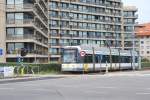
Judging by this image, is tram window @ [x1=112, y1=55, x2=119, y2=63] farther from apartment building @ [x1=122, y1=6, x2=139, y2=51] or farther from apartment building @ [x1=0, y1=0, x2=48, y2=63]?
apartment building @ [x1=122, y1=6, x2=139, y2=51]

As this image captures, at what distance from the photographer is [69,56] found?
2121 inches

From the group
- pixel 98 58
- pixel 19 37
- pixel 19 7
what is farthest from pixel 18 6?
pixel 98 58

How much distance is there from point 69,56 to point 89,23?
277ft

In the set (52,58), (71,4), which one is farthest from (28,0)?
(71,4)

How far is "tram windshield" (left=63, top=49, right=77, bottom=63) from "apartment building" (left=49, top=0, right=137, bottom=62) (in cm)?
6670

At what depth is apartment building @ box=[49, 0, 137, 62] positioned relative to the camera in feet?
423

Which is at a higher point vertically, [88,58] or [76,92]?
[88,58]

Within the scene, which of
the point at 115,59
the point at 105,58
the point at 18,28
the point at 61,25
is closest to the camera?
the point at 105,58

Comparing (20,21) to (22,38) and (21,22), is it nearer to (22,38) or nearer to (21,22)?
(21,22)

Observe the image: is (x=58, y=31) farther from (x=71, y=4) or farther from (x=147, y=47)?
(x=147, y=47)

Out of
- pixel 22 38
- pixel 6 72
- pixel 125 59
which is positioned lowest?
pixel 6 72

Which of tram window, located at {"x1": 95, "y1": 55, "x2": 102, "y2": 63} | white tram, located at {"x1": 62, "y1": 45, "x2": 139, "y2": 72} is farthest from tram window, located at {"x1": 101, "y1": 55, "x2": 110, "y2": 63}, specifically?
tram window, located at {"x1": 95, "y1": 55, "x2": 102, "y2": 63}

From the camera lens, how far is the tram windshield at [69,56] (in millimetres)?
53688

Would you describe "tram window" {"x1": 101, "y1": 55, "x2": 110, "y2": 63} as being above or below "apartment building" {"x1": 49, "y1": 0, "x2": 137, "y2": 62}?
below
